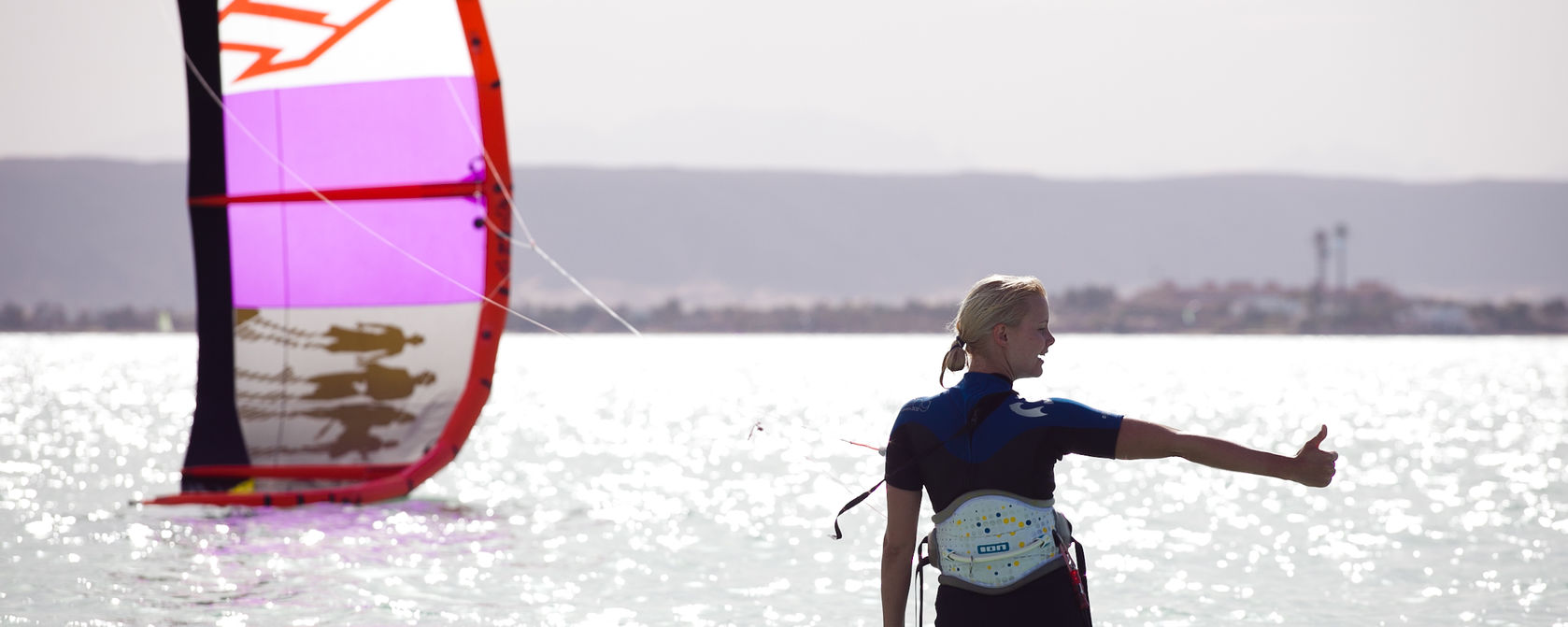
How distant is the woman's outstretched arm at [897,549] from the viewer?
5043mm

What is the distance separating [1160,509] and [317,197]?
33.2 feet

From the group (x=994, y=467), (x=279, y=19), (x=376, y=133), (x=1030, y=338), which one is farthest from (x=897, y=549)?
(x=279, y=19)

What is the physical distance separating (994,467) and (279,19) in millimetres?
12134

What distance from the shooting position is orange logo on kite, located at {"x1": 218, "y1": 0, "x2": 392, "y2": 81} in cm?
1546

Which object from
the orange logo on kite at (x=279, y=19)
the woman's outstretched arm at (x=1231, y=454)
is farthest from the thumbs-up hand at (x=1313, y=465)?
the orange logo on kite at (x=279, y=19)

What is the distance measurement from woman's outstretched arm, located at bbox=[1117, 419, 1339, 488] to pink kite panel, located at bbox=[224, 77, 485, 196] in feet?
38.2

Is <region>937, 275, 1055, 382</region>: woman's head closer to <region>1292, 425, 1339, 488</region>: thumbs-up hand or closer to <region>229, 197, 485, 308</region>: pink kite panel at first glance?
<region>1292, 425, 1339, 488</region>: thumbs-up hand

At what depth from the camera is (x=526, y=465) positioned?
26828mm

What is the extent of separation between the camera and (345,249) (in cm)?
1596

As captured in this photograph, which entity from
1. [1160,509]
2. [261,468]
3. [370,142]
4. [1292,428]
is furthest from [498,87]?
[1292,428]

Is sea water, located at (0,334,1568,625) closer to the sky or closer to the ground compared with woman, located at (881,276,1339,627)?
closer to the ground

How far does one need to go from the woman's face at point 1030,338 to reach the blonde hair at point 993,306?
0.02 metres

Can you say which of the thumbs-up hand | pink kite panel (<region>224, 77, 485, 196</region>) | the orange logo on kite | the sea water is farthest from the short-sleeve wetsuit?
the orange logo on kite

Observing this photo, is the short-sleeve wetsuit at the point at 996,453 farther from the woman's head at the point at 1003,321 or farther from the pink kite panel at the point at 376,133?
the pink kite panel at the point at 376,133
